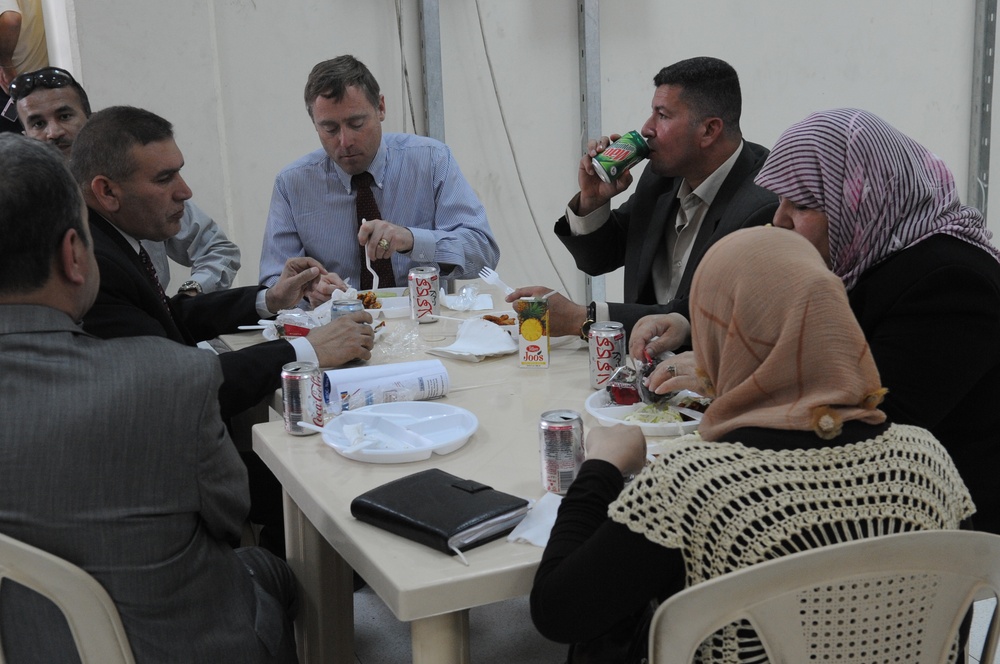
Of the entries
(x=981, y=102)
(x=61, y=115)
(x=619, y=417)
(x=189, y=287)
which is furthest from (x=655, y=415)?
(x=981, y=102)

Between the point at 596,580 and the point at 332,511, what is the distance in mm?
447

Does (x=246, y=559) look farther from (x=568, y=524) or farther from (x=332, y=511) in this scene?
(x=568, y=524)

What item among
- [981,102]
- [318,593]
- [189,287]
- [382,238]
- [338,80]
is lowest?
[318,593]

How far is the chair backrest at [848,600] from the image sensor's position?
3.14 feet

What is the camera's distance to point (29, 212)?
1.21 m

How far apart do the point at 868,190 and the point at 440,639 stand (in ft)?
3.40

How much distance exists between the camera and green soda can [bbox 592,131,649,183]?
234 cm

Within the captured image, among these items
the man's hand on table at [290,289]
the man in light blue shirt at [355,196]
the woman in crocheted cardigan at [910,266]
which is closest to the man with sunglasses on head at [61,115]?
the man in light blue shirt at [355,196]

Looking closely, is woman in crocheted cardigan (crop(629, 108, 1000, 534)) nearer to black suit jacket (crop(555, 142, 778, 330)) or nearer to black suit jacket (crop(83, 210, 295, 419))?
black suit jacket (crop(555, 142, 778, 330))

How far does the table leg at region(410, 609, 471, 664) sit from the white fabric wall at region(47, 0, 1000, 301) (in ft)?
9.76

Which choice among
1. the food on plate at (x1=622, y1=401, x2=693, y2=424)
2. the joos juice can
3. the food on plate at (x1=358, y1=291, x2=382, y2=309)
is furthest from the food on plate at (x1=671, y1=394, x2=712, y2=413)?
the food on plate at (x1=358, y1=291, x2=382, y2=309)

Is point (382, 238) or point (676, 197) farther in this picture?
point (382, 238)

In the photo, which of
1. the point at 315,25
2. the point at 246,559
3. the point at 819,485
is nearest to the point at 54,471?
the point at 246,559

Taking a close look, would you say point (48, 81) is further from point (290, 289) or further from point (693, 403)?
point (693, 403)
